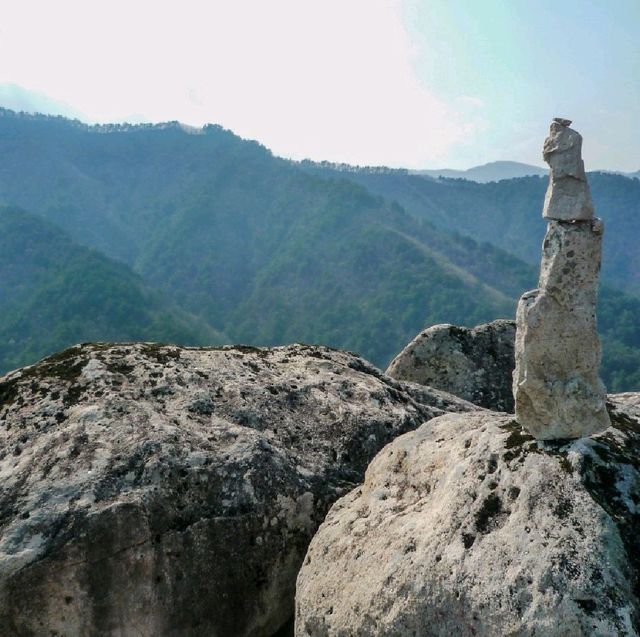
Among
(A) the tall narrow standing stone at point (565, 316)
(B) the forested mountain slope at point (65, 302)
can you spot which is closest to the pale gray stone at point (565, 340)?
(A) the tall narrow standing stone at point (565, 316)

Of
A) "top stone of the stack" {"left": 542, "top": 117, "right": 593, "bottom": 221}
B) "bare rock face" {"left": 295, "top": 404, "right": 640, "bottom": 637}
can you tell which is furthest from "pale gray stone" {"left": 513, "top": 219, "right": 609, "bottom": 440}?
"bare rock face" {"left": 295, "top": 404, "right": 640, "bottom": 637}

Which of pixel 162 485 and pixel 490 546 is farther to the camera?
pixel 162 485

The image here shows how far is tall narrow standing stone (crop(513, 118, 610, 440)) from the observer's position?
6.93 meters

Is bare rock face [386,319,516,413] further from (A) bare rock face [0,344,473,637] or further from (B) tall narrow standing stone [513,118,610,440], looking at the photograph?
(B) tall narrow standing stone [513,118,610,440]

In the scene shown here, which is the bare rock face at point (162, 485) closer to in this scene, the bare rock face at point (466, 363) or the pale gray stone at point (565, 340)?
the pale gray stone at point (565, 340)

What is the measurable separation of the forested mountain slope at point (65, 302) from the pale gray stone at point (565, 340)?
10686cm

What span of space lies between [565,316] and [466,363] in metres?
8.22

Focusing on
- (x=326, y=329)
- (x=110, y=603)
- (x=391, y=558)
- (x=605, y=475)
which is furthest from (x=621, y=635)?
(x=326, y=329)

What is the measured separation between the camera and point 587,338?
711 cm

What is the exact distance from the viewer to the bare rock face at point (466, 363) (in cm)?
1495

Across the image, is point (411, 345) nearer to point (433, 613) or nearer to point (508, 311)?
point (433, 613)

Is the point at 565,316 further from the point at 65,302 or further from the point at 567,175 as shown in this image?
the point at 65,302

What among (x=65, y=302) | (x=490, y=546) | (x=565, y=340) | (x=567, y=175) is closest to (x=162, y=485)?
(x=490, y=546)

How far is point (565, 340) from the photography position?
23.3ft
